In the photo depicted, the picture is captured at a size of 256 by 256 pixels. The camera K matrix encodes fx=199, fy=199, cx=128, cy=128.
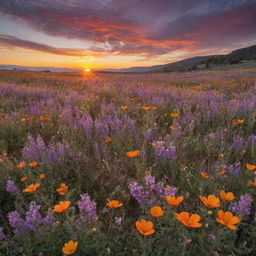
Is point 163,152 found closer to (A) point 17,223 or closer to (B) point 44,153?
(B) point 44,153

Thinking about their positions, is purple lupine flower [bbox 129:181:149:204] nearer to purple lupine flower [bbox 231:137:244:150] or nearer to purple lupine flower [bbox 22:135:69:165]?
purple lupine flower [bbox 22:135:69:165]

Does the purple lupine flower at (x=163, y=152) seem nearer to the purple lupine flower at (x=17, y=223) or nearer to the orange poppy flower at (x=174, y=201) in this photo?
the orange poppy flower at (x=174, y=201)

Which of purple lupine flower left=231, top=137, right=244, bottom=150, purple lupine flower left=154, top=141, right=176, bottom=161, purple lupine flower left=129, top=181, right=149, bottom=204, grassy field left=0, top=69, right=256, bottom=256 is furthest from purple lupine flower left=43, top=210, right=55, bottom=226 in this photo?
purple lupine flower left=231, top=137, right=244, bottom=150

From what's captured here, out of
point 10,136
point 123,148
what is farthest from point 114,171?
point 10,136

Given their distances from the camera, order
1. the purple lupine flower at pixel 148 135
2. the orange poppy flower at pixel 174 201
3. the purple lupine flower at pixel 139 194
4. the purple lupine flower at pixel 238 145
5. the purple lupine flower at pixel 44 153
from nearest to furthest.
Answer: the orange poppy flower at pixel 174 201 < the purple lupine flower at pixel 139 194 < the purple lupine flower at pixel 44 153 < the purple lupine flower at pixel 238 145 < the purple lupine flower at pixel 148 135

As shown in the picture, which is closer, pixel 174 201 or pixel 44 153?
pixel 174 201

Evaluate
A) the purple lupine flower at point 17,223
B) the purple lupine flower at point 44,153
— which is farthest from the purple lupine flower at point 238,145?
the purple lupine flower at point 17,223

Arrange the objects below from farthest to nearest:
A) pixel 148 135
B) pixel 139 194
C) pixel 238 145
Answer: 1. pixel 148 135
2. pixel 238 145
3. pixel 139 194

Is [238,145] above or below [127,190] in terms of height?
above

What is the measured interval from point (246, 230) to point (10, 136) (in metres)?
3.16

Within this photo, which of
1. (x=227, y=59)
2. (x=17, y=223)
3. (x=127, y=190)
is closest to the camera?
(x=17, y=223)

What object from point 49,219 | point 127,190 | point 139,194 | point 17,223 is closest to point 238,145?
point 127,190

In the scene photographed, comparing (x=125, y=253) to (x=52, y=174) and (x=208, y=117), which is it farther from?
(x=208, y=117)

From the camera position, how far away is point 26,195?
1800 millimetres
